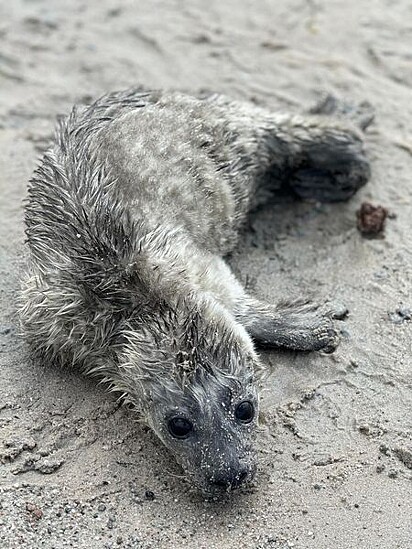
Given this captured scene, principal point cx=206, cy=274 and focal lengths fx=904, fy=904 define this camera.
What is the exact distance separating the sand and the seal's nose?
162 millimetres

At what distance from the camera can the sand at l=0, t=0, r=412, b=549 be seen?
4.67m

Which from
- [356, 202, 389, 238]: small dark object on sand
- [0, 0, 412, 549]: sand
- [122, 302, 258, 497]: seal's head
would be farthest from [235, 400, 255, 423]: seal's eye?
[356, 202, 389, 238]: small dark object on sand

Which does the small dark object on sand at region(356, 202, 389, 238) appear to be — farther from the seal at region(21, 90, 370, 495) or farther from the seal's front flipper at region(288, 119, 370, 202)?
the seal at region(21, 90, 370, 495)

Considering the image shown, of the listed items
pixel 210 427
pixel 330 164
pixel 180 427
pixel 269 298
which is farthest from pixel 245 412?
pixel 330 164

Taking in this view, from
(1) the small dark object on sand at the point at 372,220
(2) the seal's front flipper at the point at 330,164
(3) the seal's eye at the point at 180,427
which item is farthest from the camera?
(2) the seal's front flipper at the point at 330,164

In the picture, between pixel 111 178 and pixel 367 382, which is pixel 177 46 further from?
pixel 367 382

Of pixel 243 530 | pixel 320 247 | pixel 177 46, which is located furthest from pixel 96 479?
pixel 177 46

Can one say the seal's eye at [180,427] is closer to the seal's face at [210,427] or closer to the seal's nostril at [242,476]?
the seal's face at [210,427]

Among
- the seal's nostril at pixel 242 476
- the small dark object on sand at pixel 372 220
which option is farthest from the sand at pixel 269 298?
the seal's nostril at pixel 242 476

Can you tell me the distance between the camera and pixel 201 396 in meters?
4.80

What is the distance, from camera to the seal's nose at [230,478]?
183 inches

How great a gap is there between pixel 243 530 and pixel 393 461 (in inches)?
36.5

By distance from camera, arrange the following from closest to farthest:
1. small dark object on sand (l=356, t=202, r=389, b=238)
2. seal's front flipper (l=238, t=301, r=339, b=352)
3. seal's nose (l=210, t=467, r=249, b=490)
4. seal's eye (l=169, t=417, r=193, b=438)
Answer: seal's nose (l=210, t=467, r=249, b=490) < seal's eye (l=169, t=417, r=193, b=438) < seal's front flipper (l=238, t=301, r=339, b=352) < small dark object on sand (l=356, t=202, r=389, b=238)

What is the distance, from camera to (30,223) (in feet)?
18.9
